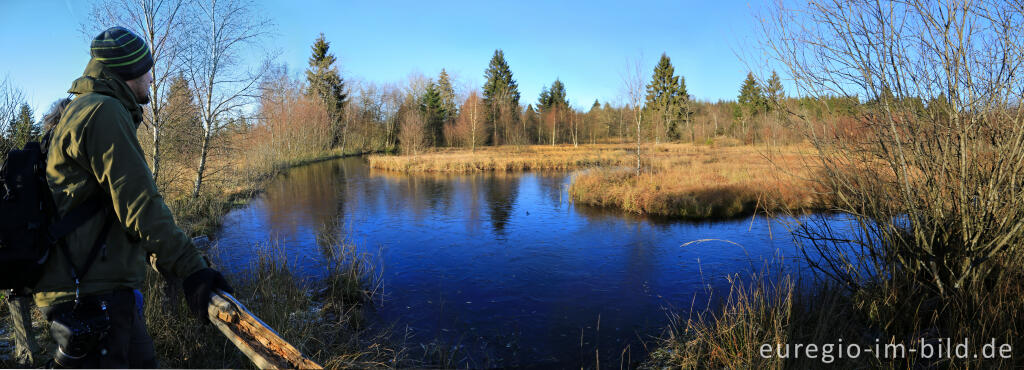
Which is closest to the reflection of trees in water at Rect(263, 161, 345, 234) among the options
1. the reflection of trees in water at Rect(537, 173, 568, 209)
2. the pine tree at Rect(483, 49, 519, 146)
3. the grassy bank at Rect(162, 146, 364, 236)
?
the grassy bank at Rect(162, 146, 364, 236)

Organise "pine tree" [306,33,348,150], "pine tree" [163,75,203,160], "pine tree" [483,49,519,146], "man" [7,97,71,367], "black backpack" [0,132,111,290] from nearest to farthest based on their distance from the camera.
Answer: "black backpack" [0,132,111,290], "man" [7,97,71,367], "pine tree" [163,75,203,160], "pine tree" [306,33,348,150], "pine tree" [483,49,519,146]

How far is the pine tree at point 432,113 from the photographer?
49.9 meters

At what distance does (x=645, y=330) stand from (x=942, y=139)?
3432 mm

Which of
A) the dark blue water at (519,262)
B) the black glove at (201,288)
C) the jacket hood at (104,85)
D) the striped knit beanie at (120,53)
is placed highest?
the striped knit beanie at (120,53)

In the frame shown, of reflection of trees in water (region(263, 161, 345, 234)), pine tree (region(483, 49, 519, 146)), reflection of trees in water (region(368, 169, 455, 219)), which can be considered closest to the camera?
reflection of trees in water (region(263, 161, 345, 234))

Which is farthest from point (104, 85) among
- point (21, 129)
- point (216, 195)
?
point (216, 195)

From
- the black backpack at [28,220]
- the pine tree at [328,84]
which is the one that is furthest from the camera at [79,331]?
the pine tree at [328,84]

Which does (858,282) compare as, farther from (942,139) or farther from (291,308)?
(291,308)

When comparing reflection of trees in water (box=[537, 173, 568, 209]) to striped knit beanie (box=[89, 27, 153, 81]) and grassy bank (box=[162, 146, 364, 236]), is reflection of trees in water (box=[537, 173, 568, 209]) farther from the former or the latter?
striped knit beanie (box=[89, 27, 153, 81])

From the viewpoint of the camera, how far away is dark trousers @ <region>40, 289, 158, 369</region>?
1.86 m

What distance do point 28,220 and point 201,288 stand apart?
26.3 inches

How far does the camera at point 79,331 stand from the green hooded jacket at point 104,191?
0.21 feet

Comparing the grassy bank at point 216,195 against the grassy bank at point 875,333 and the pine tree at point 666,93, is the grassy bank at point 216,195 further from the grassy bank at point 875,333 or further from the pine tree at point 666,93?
the pine tree at point 666,93

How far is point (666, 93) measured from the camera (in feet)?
169
